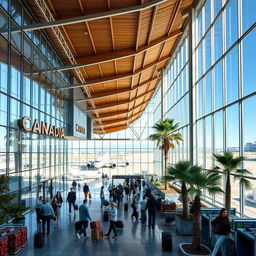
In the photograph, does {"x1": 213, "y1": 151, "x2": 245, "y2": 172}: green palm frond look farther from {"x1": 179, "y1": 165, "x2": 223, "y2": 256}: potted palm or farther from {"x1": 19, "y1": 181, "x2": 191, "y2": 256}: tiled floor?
{"x1": 19, "y1": 181, "x2": 191, "y2": 256}: tiled floor

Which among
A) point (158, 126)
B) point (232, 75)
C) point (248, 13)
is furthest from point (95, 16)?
point (158, 126)

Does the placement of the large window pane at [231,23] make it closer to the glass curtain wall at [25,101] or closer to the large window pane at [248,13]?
the large window pane at [248,13]

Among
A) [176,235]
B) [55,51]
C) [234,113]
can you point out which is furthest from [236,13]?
[55,51]

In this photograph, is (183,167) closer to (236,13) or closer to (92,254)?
(92,254)

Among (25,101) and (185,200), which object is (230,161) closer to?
(185,200)

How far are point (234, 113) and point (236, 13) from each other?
13.7ft

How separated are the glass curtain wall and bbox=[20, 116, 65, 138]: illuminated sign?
0.29 m

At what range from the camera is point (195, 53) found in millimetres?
20422

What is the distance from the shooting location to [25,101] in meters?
16.7

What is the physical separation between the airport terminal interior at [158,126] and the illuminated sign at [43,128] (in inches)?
3.0

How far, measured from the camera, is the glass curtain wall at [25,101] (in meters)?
13.7

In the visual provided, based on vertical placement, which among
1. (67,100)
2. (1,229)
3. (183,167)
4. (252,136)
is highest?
(67,100)

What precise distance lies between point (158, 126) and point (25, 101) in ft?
41.3

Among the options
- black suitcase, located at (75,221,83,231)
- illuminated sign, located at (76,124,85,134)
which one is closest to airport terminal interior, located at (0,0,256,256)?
black suitcase, located at (75,221,83,231)
